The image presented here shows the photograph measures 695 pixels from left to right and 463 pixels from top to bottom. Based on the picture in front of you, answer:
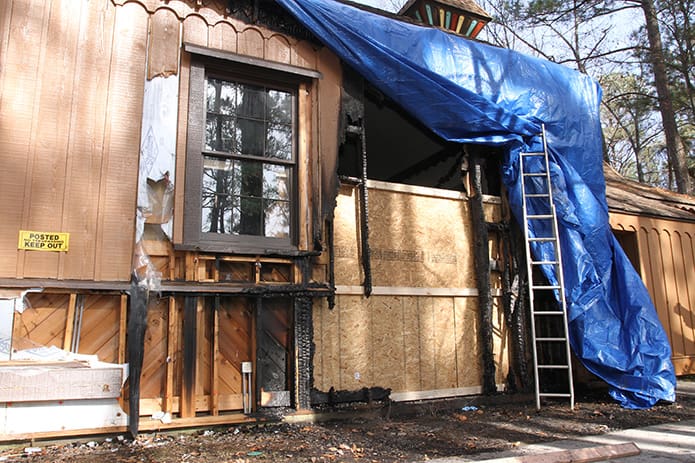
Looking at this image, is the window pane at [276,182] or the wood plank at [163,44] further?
the window pane at [276,182]

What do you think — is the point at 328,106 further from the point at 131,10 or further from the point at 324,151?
the point at 131,10

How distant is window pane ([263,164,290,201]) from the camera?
18.9 ft

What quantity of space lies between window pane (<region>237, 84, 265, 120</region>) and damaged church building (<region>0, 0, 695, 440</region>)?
16mm

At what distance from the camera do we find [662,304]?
8.32 metres

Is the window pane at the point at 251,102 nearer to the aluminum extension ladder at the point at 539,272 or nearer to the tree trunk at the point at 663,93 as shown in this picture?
the aluminum extension ladder at the point at 539,272

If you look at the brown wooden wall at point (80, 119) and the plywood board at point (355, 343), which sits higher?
the brown wooden wall at point (80, 119)

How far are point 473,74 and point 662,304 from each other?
5.04 m

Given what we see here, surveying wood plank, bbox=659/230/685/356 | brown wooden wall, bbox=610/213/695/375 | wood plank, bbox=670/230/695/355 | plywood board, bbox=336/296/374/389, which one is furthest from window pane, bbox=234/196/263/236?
wood plank, bbox=670/230/695/355

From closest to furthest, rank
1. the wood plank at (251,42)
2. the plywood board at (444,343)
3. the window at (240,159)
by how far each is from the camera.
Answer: the window at (240,159), the wood plank at (251,42), the plywood board at (444,343)

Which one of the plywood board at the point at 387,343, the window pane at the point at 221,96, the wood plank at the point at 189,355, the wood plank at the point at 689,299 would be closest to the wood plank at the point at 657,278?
the wood plank at the point at 689,299

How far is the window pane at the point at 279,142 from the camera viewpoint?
5.86 meters

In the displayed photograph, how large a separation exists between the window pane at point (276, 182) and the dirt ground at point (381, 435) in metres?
2.47

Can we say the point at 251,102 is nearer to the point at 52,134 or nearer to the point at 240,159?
the point at 240,159

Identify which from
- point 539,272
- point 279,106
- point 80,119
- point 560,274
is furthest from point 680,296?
point 80,119
